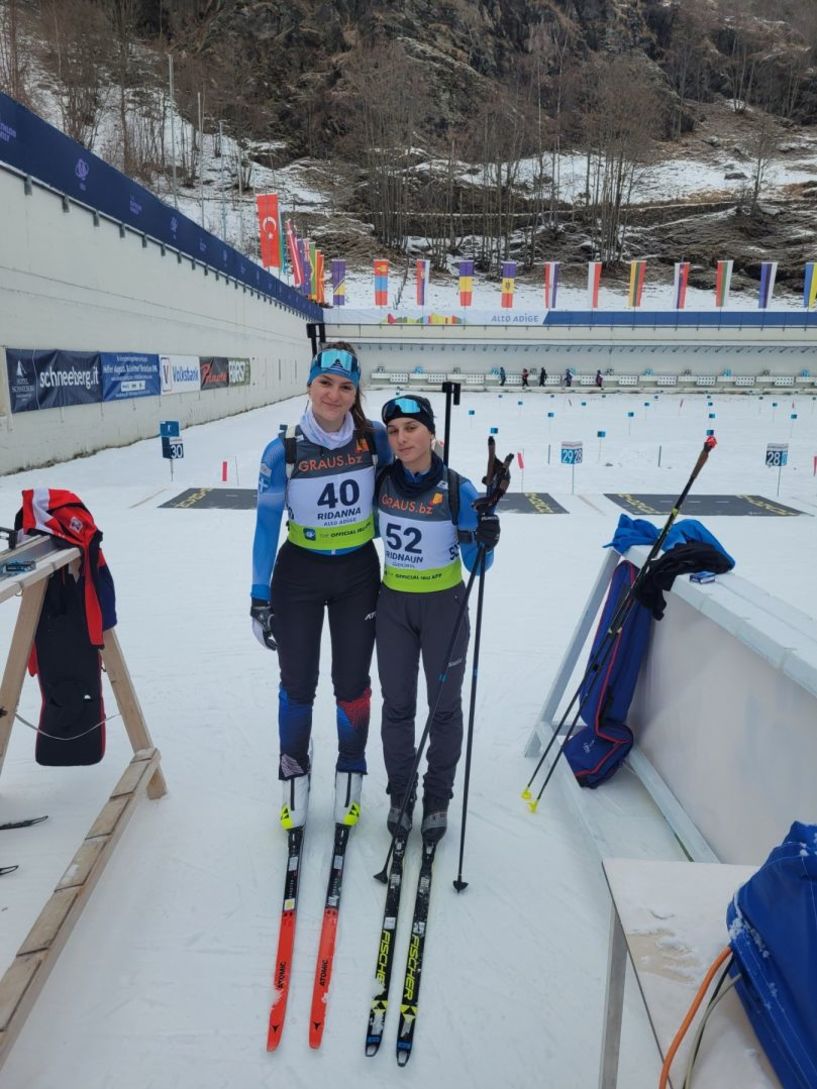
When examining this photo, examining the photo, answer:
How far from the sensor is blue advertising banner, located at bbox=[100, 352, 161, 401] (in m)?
13.0

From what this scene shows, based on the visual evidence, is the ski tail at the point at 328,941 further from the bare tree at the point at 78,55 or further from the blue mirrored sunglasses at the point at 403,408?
the bare tree at the point at 78,55

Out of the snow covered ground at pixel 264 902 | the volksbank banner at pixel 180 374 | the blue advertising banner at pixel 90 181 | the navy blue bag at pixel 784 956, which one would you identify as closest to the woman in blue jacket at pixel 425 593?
the snow covered ground at pixel 264 902

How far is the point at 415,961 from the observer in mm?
2082

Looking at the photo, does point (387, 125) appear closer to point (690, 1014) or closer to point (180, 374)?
point (180, 374)

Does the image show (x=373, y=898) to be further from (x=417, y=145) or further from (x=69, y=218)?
(x=417, y=145)

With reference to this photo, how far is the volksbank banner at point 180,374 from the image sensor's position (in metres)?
15.9

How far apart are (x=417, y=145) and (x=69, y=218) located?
52.4m

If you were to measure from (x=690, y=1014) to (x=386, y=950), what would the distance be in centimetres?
132

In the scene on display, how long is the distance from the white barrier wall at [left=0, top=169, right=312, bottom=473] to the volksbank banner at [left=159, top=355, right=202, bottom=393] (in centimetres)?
21

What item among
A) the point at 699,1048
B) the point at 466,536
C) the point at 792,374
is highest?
the point at 792,374

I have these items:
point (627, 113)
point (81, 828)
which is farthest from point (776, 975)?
point (627, 113)

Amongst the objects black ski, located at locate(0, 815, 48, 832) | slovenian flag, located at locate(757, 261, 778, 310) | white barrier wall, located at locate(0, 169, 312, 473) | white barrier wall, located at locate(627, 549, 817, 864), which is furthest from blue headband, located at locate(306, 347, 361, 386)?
slovenian flag, located at locate(757, 261, 778, 310)

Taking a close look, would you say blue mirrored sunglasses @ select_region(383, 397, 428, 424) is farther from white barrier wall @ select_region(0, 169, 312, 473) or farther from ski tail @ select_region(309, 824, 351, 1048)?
white barrier wall @ select_region(0, 169, 312, 473)

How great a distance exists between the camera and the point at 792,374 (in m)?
37.3
